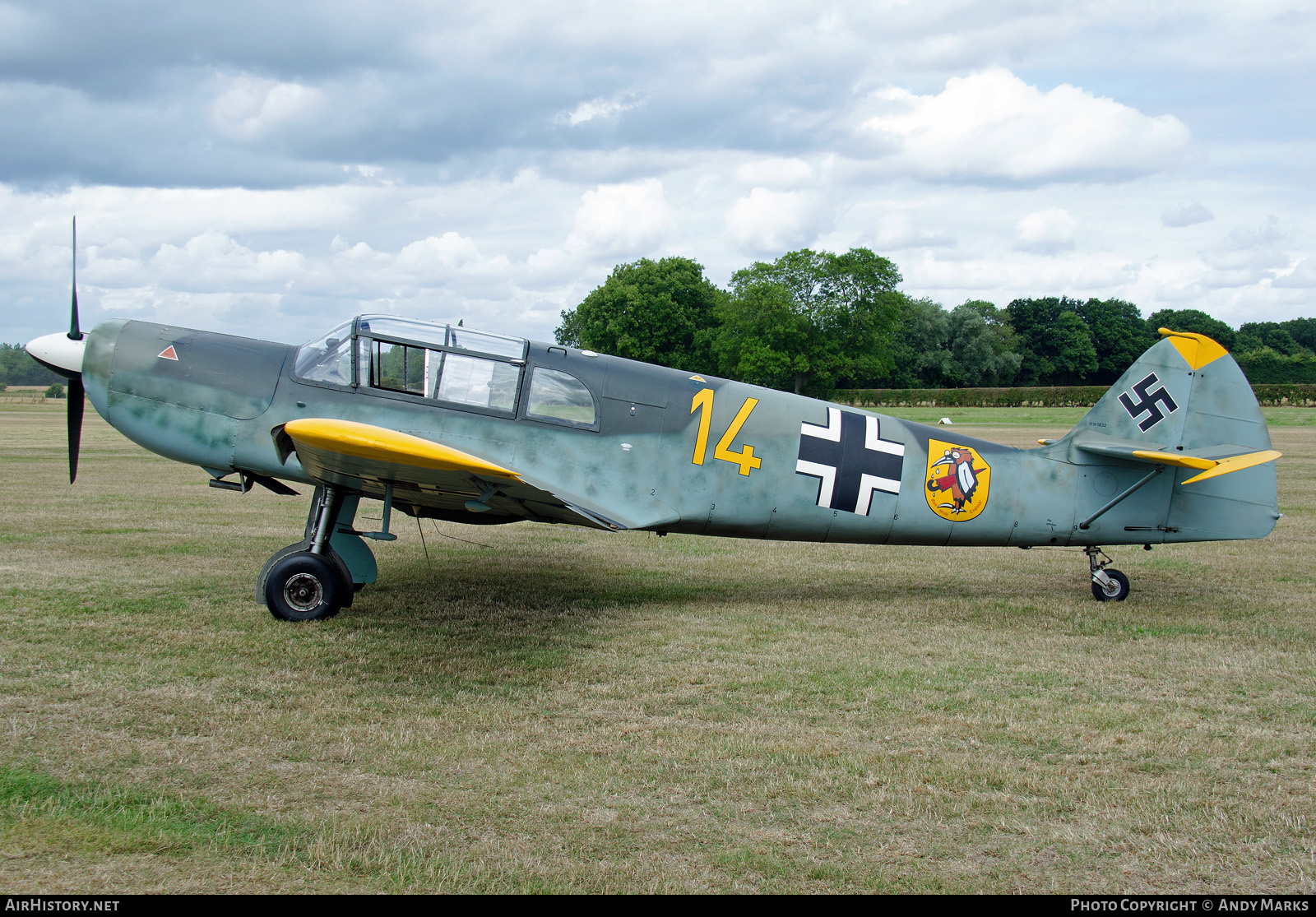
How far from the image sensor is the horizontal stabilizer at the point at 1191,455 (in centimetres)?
712

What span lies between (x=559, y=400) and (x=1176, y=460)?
516cm

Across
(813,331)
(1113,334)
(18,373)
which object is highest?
(1113,334)

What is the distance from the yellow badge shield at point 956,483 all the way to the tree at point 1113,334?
92.6m

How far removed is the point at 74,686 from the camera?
4918mm

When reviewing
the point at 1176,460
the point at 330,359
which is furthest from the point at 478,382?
the point at 1176,460

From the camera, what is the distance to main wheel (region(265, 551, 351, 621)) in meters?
6.48

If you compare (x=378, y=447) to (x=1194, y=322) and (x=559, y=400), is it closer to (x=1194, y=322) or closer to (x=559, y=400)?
(x=559, y=400)

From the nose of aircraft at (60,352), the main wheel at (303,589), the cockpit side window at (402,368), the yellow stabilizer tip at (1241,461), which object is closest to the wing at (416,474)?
the main wheel at (303,589)

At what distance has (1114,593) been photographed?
7.78 meters

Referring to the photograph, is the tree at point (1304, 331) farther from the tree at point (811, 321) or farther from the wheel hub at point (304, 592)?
the wheel hub at point (304, 592)

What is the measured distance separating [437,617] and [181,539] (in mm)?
4727

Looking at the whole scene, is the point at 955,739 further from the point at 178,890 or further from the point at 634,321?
the point at 634,321

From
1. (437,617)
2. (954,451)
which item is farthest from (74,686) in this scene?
(954,451)

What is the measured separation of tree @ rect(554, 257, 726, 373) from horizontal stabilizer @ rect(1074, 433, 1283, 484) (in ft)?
191
